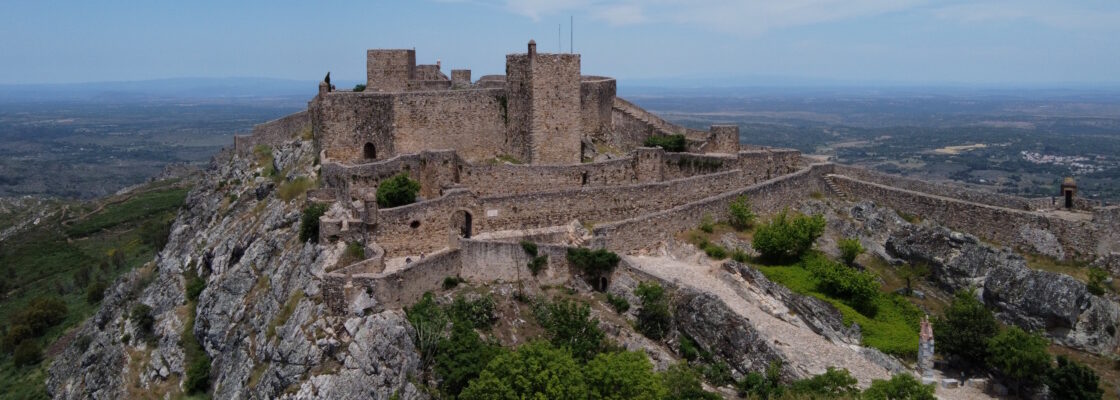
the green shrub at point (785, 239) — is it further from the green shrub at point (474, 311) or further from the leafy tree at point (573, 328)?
the green shrub at point (474, 311)

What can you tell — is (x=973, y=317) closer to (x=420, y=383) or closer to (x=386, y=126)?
(x=420, y=383)

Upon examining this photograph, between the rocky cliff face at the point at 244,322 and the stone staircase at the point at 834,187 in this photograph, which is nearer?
the rocky cliff face at the point at 244,322

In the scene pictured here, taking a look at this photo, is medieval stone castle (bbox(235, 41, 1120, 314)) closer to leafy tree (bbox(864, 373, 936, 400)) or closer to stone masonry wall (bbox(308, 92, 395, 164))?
stone masonry wall (bbox(308, 92, 395, 164))

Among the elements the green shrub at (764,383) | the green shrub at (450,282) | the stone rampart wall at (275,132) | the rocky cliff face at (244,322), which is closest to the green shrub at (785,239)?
the green shrub at (764,383)

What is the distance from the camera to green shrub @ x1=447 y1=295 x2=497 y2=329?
81.8ft

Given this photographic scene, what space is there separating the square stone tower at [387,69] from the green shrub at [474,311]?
54.9ft

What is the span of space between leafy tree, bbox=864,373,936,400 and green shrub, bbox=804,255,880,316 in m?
6.12

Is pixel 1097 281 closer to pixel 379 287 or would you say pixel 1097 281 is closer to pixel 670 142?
pixel 670 142

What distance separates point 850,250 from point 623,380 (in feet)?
42.8

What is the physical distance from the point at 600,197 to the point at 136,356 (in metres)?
20.7

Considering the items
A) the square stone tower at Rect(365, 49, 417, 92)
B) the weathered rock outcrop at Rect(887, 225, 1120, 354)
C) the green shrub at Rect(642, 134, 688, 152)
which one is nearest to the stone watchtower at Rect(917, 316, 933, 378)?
the weathered rock outcrop at Rect(887, 225, 1120, 354)

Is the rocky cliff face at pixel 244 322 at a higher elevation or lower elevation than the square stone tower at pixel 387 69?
lower

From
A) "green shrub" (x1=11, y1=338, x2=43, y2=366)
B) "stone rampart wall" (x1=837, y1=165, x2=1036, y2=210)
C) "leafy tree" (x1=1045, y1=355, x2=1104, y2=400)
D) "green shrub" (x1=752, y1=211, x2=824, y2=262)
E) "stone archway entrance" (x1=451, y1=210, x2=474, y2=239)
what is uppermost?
"stone rampart wall" (x1=837, y1=165, x2=1036, y2=210)

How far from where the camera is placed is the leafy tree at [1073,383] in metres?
22.7
